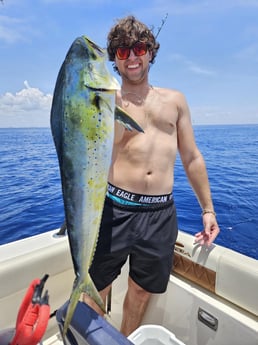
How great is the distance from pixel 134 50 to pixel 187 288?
1.73m

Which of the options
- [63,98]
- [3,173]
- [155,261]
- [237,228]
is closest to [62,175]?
[63,98]

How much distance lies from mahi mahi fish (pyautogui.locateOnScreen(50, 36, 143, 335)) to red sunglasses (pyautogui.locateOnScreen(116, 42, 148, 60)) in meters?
0.77

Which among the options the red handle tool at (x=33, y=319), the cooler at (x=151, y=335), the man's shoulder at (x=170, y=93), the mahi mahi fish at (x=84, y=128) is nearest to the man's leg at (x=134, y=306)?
the cooler at (x=151, y=335)

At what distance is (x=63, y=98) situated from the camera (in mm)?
1122

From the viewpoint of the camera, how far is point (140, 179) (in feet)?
6.46

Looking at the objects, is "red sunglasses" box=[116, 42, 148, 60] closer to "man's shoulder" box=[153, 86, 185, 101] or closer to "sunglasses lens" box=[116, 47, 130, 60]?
"sunglasses lens" box=[116, 47, 130, 60]

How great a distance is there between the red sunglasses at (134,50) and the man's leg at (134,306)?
1564mm

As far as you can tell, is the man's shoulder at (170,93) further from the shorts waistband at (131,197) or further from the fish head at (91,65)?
the fish head at (91,65)

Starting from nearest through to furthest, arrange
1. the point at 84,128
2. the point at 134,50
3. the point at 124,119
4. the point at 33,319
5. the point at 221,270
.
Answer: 1. the point at 84,128
2. the point at 124,119
3. the point at 33,319
4. the point at 134,50
5. the point at 221,270

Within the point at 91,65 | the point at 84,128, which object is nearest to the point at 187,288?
the point at 84,128

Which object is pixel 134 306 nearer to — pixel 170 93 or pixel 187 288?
pixel 187 288

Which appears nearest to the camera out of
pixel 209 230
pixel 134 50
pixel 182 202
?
pixel 134 50

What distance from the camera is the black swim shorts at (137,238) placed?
195 cm

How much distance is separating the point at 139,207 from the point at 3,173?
43.2 ft
